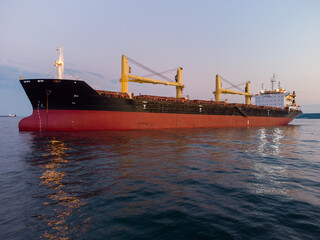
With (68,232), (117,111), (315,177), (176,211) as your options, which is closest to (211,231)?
(176,211)

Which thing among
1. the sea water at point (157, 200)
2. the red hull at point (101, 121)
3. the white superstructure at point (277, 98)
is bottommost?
the sea water at point (157, 200)

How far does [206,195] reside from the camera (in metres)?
4.65

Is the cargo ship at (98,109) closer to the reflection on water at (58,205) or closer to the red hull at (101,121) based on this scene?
the red hull at (101,121)

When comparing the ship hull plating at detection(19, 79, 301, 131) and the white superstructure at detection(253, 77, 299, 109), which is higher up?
the white superstructure at detection(253, 77, 299, 109)

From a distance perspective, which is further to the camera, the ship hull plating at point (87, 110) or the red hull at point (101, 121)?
the red hull at point (101, 121)

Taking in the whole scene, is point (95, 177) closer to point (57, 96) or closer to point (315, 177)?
point (315, 177)

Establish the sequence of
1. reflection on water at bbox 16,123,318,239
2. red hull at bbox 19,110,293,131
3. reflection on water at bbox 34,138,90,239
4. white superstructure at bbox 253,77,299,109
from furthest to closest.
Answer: white superstructure at bbox 253,77,299,109 → red hull at bbox 19,110,293,131 → reflection on water at bbox 16,123,318,239 → reflection on water at bbox 34,138,90,239

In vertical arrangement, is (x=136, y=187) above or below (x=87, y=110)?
below

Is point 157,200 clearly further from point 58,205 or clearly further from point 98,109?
point 98,109

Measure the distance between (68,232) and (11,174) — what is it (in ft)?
16.0

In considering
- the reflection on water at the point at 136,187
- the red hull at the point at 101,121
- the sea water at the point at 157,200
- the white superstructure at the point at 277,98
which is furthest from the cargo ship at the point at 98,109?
the white superstructure at the point at 277,98

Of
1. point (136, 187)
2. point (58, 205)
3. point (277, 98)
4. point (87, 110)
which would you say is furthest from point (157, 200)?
point (277, 98)

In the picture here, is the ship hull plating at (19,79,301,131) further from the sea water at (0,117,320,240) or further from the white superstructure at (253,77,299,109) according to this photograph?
the white superstructure at (253,77,299,109)

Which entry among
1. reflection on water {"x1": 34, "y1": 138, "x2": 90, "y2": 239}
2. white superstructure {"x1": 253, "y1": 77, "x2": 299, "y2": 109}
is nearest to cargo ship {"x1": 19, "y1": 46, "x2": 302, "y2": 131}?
reflection on water {"x1": 34, "y1": 138, "x2": 90, "y2": 239}
